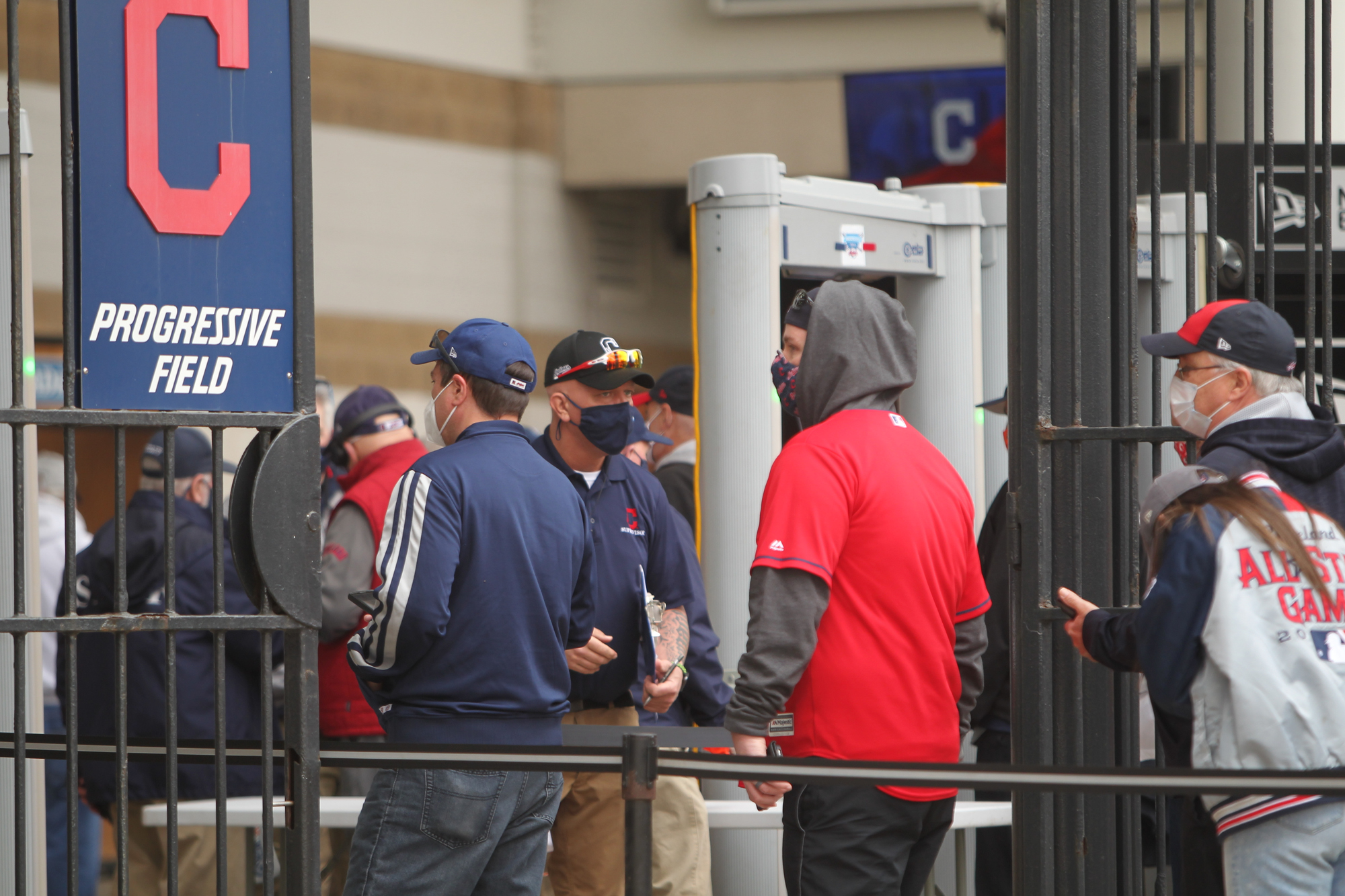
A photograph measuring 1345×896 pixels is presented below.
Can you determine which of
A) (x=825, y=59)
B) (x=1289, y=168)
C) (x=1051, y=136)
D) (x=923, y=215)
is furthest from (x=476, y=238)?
(x=1051, y=136)

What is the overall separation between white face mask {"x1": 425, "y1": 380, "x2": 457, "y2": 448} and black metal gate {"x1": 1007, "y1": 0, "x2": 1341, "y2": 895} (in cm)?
135

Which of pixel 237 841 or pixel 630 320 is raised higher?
pixel 630 320

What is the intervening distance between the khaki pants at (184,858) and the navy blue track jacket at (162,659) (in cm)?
17

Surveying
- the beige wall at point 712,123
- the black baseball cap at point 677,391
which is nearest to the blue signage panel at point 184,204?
the black baseball cap at point 677,391

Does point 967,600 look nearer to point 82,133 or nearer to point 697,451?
point 697,451

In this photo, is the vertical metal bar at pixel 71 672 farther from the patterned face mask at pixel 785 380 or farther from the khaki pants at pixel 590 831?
the patterned face mask at pixel 785 380

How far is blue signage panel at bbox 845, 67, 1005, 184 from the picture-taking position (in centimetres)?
1166

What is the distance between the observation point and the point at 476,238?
11508 millimetres

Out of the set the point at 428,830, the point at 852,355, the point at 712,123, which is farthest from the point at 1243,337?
the point at 712,123

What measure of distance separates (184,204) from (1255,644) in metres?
2.15

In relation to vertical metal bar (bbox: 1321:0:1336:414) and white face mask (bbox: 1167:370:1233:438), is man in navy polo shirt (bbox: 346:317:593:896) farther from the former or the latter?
vertical metal bar (bbox: 1321:0:1336:414)

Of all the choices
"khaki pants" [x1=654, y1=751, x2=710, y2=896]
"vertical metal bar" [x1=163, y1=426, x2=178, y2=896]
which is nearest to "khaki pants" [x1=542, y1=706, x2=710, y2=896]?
"khaki pants" [x1=654, y1=751, x2=710, y2=896]

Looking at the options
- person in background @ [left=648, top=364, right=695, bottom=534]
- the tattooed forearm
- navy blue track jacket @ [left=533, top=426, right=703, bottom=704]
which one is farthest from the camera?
person in background @ [left=648, top=364, right=695, bottom=534]

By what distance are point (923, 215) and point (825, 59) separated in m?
6.01
